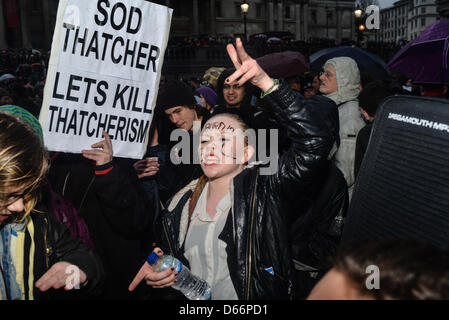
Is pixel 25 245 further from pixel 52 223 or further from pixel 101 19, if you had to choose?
pixel 101 19

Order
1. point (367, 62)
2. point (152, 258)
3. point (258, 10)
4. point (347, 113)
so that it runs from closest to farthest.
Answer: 1. point (152, 258)
2. point (347, 113)
3. point (367, 62)
4. point (258, 10)

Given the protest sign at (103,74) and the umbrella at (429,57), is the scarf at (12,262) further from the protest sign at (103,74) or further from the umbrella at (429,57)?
the umbrella at (429,57)

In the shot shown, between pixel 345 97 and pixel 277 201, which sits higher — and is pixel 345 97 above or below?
above

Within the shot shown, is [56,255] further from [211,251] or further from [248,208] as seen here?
[248,208]

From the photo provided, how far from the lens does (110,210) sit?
268 cm

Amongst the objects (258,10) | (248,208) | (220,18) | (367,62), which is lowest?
(248,208)

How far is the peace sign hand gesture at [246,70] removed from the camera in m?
2.02

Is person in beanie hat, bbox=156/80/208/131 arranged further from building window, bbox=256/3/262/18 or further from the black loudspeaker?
building window, bbox=256/3/262/18

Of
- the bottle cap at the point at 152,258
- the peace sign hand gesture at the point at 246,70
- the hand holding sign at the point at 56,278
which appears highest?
the peace sign hand gesture at the point at 246,70

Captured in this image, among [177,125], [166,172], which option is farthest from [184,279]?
[177,125]

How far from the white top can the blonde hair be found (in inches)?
35.1

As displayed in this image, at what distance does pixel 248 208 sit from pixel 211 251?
0.32 metres

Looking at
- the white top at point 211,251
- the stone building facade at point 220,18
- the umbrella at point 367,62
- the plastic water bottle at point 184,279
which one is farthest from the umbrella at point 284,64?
the stone building facade at point 220,18

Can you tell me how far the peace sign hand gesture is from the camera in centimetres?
202
